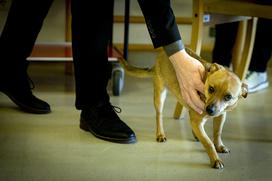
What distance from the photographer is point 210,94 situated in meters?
1.26

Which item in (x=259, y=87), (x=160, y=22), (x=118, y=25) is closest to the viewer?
(x=160, y=22)

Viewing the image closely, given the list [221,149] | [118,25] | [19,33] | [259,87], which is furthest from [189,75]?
[118,25]

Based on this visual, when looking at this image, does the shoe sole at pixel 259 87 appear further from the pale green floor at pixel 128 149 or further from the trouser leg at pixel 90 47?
the trouser leg at pixel 90 47

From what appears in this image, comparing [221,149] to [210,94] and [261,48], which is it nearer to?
[210,94]

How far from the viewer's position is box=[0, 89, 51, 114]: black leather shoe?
71.1 inches

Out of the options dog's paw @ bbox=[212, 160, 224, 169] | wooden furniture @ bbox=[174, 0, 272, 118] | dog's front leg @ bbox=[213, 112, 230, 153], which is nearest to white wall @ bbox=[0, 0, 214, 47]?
wooden furniture @ bbox=[174, 0, 272, 118]

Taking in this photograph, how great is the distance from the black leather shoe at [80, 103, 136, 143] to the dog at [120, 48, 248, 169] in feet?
0.40

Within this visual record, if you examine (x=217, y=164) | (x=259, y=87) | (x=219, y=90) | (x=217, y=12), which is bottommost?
(x=259, y=87)

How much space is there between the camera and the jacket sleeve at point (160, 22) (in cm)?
125

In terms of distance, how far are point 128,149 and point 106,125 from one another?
0.44 feet

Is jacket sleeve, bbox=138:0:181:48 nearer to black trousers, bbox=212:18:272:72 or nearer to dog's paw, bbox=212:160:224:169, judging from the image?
dog's paw, bbox=212:160:224:169

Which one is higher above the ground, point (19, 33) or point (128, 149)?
point (19, 33)

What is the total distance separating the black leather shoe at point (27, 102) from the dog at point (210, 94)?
1.52 ft

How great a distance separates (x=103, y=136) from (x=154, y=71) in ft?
0.94
